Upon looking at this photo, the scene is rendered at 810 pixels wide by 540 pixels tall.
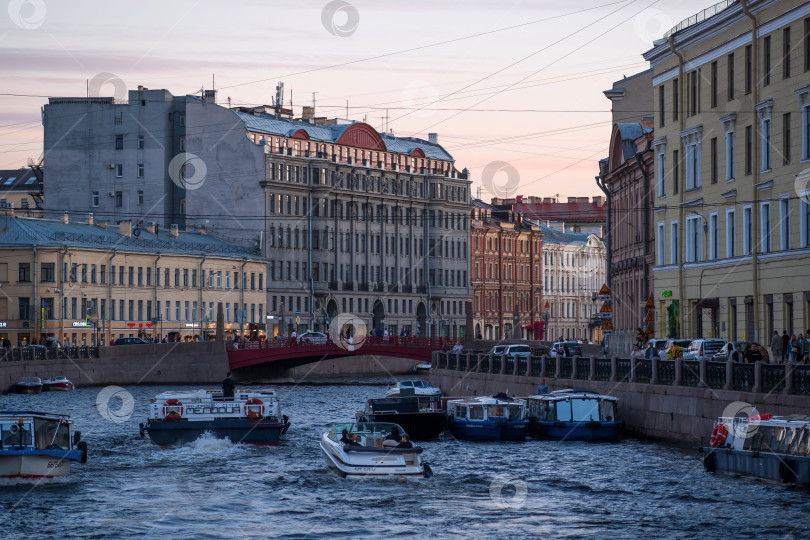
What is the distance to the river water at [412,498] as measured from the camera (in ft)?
91.6

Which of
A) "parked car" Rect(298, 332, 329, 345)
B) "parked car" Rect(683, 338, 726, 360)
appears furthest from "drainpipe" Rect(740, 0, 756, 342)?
"parked car" Rect(298, 332, 329, 345)

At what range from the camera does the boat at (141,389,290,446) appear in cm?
4128

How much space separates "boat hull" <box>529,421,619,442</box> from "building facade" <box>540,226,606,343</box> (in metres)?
98.0

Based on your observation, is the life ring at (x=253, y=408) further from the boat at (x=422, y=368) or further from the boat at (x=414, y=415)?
the boat at (x=422, y=368)

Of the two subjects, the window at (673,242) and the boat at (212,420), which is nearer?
the boat at (212,420)

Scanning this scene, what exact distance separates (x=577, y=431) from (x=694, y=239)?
15.6 meters

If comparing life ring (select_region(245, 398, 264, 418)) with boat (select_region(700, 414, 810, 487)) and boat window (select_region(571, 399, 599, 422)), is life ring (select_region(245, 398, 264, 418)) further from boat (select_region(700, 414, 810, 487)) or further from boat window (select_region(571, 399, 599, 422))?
boat (select_region(700, 414, 810, 487))

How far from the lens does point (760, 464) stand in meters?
32.2

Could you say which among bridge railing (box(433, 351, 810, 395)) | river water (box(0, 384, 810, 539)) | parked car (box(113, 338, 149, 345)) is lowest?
river water (box(0, 384, 810, 539))

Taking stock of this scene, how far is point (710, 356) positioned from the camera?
45.7 m

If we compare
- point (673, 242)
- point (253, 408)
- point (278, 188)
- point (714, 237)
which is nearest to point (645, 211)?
point (673, 242)

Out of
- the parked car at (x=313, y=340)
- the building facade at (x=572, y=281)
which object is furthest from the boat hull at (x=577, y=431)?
the building facade at (x=572, y=281)

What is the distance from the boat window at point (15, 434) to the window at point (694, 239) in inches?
1184

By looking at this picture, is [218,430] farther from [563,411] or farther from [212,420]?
[563,411]
